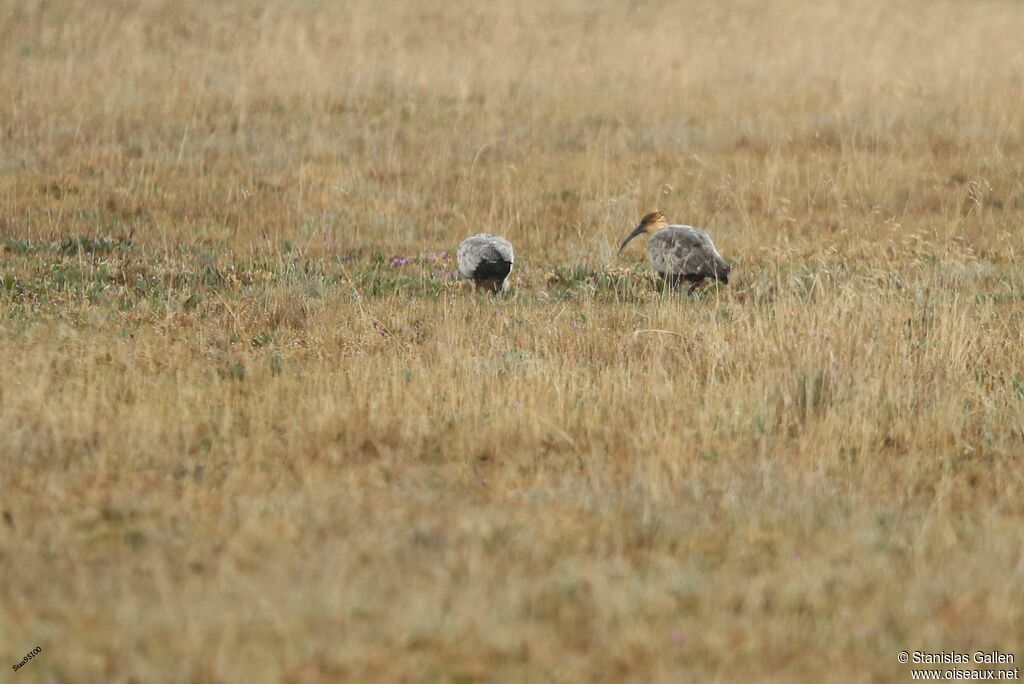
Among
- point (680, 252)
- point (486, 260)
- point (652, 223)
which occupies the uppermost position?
point (652, 223)

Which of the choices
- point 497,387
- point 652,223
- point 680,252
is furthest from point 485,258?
point 497,387

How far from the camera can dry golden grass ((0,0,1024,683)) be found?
4070 mm

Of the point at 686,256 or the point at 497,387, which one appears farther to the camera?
the point at 686,256

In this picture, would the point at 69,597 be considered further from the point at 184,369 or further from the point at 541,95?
the point at 541,95

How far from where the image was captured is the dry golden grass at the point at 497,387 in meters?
4.07

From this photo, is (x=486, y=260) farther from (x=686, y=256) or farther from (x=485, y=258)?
(x=686, y=256)

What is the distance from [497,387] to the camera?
265 inches

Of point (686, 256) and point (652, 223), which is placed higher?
point (652, 223)

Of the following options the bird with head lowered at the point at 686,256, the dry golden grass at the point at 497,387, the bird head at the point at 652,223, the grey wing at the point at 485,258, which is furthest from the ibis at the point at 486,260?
the bird head at the point at 652,223

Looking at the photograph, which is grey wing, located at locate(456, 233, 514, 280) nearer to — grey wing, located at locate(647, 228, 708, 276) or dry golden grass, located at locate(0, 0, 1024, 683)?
dry golden grass, located at locate(0, 0, 1024, 683)

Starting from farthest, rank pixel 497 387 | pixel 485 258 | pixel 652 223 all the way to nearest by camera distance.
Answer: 1. pixel 652 223
2. pixel 485 258
3. pixel 497 387

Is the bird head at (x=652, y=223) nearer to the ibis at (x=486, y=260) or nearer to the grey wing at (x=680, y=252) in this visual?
the grey wing at (x=680, y=252)

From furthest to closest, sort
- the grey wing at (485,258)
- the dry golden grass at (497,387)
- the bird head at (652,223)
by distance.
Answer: the bird head at (652,223) < the grey wing at (485,258) < the dry golden grass at (497,387)

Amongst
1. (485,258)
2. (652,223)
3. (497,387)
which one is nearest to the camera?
(497,387)
